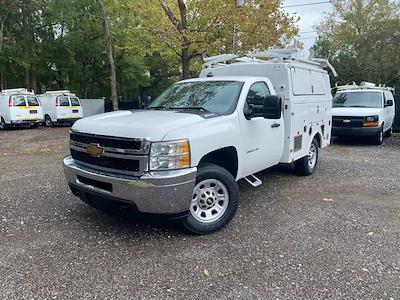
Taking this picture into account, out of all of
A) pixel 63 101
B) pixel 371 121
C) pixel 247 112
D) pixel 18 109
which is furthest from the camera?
pixel 63 101

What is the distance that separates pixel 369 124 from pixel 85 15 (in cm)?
2155

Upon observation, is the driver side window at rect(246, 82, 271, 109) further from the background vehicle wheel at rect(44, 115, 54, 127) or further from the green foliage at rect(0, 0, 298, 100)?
the background vehicle wheel at rect(44, 115, 54, 127)

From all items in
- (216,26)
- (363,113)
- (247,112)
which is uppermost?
(216,26)

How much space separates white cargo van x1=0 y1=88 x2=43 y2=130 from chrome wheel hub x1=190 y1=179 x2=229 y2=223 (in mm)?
16314

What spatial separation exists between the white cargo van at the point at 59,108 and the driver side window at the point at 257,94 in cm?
1642

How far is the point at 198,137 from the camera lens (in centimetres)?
392

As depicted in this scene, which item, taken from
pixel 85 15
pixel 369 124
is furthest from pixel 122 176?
pixel 85 15

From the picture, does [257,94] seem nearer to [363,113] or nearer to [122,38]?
[363,113]

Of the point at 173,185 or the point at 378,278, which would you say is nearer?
the point at 378,278

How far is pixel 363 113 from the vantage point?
435 inches

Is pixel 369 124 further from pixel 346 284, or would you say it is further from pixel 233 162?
pixel 346 284

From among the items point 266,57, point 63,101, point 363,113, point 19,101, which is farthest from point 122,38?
point 266,57

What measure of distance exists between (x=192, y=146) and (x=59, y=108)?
17.5m

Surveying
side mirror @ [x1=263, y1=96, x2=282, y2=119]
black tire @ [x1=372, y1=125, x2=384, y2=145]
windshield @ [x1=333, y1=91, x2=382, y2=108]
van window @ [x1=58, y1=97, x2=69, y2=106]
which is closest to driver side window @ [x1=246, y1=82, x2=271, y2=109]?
side mirror @ [x1=263, y1=96, x2=282, y2=119]
